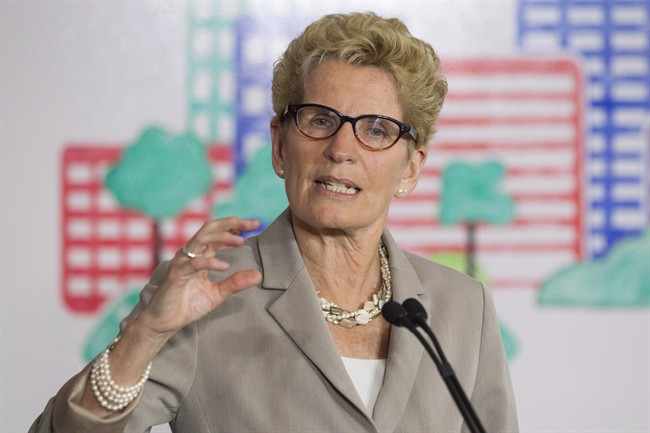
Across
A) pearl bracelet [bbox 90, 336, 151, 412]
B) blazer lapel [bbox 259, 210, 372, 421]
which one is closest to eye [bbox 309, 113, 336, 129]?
blazer lapel [bbox 259, 210, 372, 421]

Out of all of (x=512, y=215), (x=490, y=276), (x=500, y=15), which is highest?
(x=500, y=15)

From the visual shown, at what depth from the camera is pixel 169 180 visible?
119 inches

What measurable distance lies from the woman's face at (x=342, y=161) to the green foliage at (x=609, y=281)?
1.36 metres

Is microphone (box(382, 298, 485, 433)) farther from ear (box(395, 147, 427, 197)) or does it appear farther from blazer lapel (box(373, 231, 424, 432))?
ear (box(395, 147, 427, 197))

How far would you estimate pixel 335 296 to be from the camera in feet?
6.14

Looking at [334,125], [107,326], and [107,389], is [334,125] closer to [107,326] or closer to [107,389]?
[107,389]

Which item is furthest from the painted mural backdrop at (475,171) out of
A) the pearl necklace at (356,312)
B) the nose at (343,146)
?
the nose at (343,146)

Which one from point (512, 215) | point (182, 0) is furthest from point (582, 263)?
point (182, 0)

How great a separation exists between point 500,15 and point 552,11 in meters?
0.17

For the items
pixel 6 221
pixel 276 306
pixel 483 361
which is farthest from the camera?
pixel 6 221

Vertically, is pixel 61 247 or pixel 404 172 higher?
pixel 404 172

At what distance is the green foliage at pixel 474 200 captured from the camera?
3.05 m

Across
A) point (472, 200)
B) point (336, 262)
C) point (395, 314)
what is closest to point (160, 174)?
point (472, 200)

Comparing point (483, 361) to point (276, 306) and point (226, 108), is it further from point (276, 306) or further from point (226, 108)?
point (226, 108)
